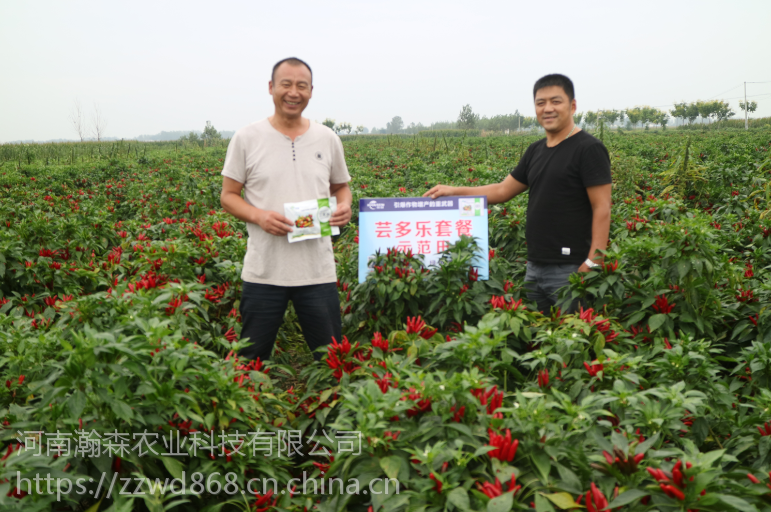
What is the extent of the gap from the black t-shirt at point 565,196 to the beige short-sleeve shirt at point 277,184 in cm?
125

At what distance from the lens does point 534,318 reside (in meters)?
2.70

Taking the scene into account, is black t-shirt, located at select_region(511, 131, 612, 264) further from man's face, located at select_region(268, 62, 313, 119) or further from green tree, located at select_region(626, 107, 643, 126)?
green tree, located at select_region(626, 107, 643, 126)

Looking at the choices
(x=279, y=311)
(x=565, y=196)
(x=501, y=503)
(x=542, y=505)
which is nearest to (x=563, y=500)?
(x=542, y=505)

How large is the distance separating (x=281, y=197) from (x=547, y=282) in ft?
5.31

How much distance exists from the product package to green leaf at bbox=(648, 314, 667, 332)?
1751 mm

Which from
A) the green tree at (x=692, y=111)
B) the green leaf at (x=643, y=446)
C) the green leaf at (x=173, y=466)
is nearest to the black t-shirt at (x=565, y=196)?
the green leaf at (x=643, y=446)

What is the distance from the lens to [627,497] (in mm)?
1302

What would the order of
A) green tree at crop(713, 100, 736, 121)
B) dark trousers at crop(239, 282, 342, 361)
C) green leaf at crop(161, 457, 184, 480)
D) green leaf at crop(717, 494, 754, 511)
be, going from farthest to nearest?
1. green tree at crop(713, 100, 736, 121)
2. dark trousers at crop(239, 282, 342, 361)
3. green leaf at crop(161, 457, 184, 480)
4. green leaf at crop(717, 494, 754, 511)

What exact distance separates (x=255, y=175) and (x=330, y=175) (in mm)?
443

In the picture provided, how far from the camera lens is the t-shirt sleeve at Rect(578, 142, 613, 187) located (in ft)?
9.11

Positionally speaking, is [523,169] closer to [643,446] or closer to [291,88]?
[291,88]

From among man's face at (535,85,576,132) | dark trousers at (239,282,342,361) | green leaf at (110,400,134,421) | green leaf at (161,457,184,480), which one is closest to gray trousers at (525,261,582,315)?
man's face at (535,85,576,132)

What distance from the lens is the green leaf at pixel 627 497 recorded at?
129 cm

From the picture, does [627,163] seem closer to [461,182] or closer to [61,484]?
[461,182]
